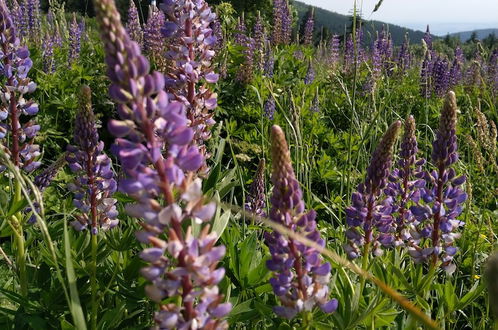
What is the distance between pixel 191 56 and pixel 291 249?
1.17m

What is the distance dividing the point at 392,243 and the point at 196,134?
988 millimetres

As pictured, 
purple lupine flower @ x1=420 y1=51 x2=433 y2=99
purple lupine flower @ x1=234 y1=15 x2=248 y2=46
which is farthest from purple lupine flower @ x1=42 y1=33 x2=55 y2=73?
purple lupine flower @ x1=420 y1=51 x2=433 y2=99

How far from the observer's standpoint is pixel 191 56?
90.3 inches

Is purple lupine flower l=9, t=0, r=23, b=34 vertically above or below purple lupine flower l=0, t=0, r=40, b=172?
above

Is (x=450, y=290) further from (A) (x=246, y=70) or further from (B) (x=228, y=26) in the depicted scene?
(B) (x=228, y=26)

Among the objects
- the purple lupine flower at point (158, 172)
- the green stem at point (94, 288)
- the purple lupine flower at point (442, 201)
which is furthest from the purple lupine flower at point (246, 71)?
the purple lupine flower at point (158, 172)

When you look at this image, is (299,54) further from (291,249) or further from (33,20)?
(291,249)

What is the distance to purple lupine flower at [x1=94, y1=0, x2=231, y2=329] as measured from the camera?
1.04 m

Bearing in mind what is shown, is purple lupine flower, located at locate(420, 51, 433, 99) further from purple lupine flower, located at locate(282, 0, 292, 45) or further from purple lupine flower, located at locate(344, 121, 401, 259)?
purple lupine flower, located at locate(344, 121, 401, 259)

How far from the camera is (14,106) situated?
2.40 meters

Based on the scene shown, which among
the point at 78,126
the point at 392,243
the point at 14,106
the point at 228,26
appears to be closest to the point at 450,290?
the point at 392,243

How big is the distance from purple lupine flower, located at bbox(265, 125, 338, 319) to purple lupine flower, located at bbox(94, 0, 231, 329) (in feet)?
1.07

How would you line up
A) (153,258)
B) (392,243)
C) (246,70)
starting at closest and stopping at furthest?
(153,258), (392,243), (246,70)

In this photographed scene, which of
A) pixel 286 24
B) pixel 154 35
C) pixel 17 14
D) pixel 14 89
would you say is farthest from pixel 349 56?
pixel 14 89
